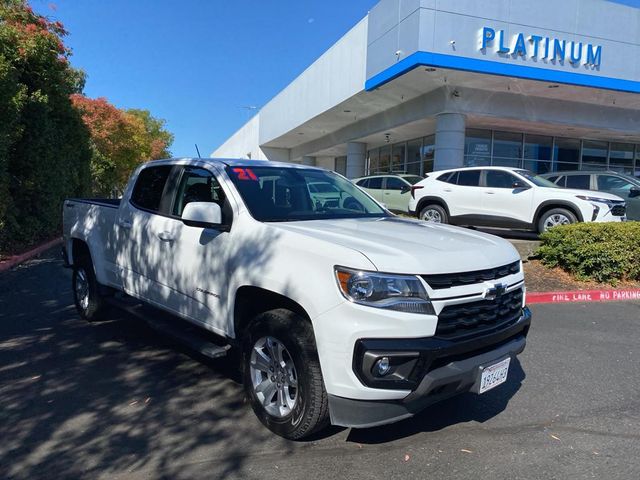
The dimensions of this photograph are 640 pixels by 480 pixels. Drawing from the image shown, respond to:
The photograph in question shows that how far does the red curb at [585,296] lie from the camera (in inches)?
312

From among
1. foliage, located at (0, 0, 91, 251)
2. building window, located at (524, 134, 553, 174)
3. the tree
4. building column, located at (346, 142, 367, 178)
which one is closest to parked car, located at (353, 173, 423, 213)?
foliage, located at (0, 0, 91, 251)

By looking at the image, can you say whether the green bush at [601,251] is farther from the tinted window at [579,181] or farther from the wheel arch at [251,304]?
the wheel arch at [251,304]

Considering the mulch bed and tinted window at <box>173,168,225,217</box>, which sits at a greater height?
tinted window at <box>173,168,225,217</box>

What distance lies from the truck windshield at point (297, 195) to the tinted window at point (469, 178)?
7.27m

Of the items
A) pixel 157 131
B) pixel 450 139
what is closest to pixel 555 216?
pixel 450 139

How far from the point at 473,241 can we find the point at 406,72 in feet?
39.9

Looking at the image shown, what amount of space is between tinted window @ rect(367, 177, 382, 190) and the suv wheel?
298 cm

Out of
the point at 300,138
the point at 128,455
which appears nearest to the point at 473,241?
the point at 128,455

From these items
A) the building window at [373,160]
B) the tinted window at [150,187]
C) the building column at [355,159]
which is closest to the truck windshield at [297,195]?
the tinted window at [150,187]

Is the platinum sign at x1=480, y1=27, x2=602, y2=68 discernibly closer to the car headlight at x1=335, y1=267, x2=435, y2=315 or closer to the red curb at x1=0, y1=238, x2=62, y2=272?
the red curb at x1=0, y1=238, x2=62, y2=272

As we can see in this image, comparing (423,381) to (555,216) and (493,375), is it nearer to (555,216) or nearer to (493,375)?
(493,375)

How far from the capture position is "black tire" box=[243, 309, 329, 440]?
296 centimetres

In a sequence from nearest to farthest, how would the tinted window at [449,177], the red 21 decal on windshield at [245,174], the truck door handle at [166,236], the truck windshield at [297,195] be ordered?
1. the truck windshield at [297,195]
2. the red 21 decal on windshield at [245,174]
3. the truck door handle at [166,236]
4. the tinted window at [449,177]

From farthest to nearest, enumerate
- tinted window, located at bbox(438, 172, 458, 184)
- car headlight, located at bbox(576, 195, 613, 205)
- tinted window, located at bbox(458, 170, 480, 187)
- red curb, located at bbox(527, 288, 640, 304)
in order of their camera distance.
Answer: tinted window, located at bbox(438, 172, 458, 184) → tinted window, located at bbox(458, 170, 480, 187) → car headlight, located at bbox(576, 195, 613, 205) → red curb, located at bbox(527, 288, 640, 304)
